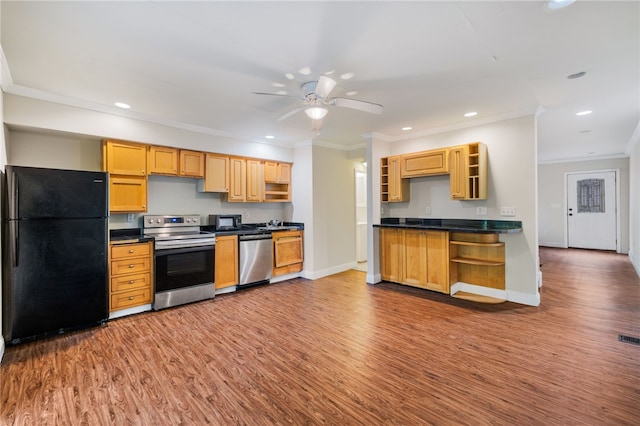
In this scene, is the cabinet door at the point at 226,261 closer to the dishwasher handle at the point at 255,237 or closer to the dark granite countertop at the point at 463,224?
the dishwasher handle at the point at 255,237

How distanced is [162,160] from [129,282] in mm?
1705

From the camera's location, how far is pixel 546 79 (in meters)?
3.00

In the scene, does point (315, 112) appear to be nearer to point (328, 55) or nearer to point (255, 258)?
point (328, 55)

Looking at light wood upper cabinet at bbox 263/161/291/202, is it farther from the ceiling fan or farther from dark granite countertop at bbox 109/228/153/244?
the ceiling fan

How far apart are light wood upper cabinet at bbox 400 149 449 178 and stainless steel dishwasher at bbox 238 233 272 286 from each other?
103 inches

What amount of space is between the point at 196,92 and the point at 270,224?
9.87ft

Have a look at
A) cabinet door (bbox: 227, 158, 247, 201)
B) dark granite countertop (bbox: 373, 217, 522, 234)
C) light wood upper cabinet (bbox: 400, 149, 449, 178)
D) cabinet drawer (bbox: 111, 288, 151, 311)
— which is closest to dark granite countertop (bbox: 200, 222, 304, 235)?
cabinet door (bbox: 227, 158, 247, 201)

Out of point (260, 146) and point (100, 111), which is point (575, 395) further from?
point (100, 111)

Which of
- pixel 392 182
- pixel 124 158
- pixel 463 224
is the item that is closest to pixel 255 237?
pixel 124 158

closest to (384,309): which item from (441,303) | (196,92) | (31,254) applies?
(441,303)

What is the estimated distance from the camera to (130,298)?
3.72 meters

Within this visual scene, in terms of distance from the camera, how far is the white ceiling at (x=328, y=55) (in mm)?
1961

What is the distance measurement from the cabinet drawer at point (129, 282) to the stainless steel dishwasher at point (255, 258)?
136cm

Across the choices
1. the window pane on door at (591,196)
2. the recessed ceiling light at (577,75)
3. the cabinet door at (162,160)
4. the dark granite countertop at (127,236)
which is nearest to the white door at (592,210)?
the window pane on door at (591,196)
